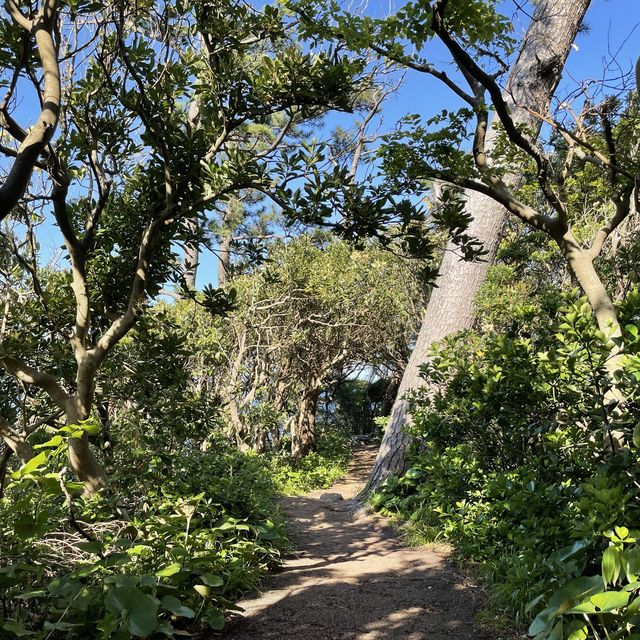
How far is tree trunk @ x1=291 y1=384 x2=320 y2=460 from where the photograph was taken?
42.3 feet

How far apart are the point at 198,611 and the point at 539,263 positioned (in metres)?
8.47

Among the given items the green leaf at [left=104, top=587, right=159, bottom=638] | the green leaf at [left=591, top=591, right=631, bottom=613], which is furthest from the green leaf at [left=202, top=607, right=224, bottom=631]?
the green leaf at [left=591, top=591, right=631, bottom=613]

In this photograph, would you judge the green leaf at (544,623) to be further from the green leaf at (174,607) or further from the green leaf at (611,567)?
the green leaf at (174,607)

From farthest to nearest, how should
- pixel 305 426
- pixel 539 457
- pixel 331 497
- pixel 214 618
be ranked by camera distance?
pixel 305 426 < pixel 331 497 < pixel 539 457 < pixel 214 618

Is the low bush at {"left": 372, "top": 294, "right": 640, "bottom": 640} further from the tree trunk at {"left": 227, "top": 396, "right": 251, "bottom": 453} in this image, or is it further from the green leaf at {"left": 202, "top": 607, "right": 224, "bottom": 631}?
the tree trunk at {"left": 227, "top": 396, "right": 251, "bottom": 453}

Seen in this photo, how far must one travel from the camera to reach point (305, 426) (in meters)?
13.2

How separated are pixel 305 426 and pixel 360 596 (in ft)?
32.0

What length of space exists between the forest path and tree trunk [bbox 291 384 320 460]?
7.17 meters

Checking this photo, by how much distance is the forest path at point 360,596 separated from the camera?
117 inches

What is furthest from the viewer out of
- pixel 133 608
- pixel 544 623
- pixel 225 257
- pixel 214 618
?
pixel 225 257

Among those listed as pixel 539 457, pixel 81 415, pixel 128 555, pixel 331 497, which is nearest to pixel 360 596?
pixel 539 457

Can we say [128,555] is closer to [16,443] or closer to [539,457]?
[16,443]

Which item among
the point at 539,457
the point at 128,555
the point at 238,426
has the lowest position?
the point at 539,457

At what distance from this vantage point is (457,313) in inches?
273
